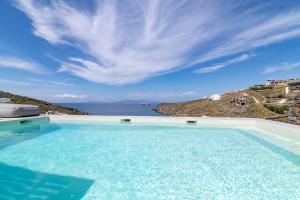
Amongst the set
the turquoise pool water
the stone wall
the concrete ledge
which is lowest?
the turquoise pool water

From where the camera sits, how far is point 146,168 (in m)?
3.70

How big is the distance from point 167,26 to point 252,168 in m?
10.8

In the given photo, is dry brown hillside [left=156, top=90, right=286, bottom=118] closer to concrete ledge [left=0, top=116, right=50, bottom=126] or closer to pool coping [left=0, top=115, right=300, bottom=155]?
pool coping [left=0, top=115, right=300, bottom=155]

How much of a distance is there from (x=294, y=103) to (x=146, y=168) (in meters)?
6.00

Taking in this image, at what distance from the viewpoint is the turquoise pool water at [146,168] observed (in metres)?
2.70

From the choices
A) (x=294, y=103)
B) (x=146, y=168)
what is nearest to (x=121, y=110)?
(x=294, y=103)

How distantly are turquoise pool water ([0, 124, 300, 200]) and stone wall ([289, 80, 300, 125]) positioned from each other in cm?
194

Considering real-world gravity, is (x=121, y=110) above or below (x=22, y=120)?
above

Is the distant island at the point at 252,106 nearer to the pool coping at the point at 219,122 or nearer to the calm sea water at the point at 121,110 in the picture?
the pool coping at the point at 219,122

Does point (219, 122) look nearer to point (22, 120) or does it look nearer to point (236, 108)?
point (22, 120)

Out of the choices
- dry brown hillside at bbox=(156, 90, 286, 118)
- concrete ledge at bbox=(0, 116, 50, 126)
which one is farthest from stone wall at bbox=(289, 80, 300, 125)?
concrete ledge at bbox=(0, 116, 50, 126)

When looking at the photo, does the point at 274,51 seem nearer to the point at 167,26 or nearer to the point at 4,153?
the point at 167,26

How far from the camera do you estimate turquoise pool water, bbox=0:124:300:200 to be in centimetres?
270

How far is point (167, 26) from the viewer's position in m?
12.7
